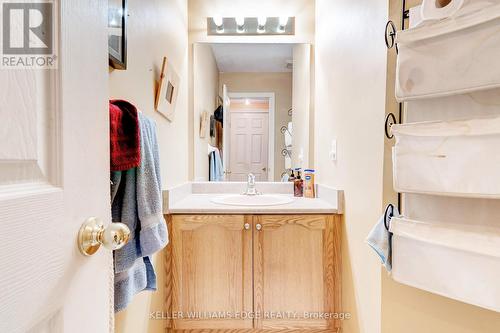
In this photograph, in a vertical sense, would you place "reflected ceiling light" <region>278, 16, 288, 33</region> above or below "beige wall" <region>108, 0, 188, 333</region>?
above

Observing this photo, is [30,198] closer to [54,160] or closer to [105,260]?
[54,160]

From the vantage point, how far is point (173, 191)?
156cm

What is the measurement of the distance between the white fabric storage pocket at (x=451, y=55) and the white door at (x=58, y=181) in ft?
2.91

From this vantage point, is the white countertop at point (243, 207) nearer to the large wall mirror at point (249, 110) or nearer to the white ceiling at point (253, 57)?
the large wall mirror at point (249, 110)

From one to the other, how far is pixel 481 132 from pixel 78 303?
1.03 meters

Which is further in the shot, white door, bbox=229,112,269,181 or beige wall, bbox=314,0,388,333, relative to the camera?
white door, bbox=229,112,269,181

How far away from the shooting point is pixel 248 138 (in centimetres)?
208

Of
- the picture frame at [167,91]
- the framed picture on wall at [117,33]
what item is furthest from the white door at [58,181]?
the picture frame at [167,91]

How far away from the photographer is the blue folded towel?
0.94 metres

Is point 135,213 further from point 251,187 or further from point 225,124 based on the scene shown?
point 225,124

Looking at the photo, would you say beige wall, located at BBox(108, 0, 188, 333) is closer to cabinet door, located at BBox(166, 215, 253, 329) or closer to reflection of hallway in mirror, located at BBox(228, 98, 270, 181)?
cabinet door, located at BBox(166, 215, 253, 329)

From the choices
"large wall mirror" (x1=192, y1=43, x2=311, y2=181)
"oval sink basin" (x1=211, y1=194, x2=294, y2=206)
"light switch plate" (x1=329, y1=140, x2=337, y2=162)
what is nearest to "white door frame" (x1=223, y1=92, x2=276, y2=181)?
"large wall mirror" (x1=192, y1=43, x2=311, y2=181)

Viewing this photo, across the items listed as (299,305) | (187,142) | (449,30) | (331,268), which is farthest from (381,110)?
(187,142)

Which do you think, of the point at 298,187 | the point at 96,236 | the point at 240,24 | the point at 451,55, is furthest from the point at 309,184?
the point at 96,236
